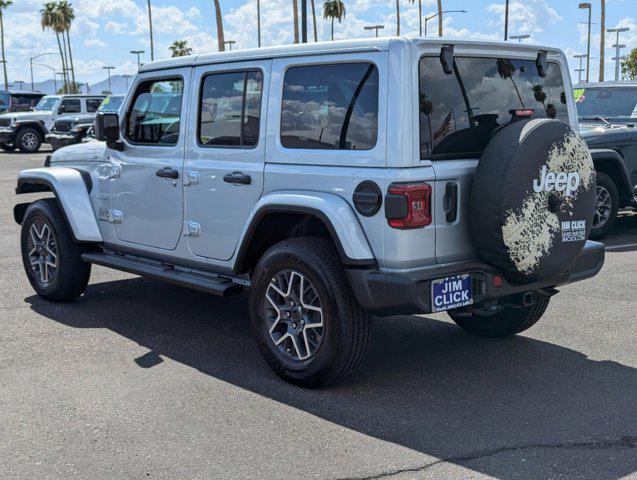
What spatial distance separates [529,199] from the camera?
4242mm

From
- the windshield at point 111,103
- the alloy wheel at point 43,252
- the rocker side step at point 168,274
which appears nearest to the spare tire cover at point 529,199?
the rocker side step at point 168,274

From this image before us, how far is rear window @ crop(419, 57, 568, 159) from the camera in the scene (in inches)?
169

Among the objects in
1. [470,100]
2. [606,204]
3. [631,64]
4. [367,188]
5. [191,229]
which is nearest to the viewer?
[367,188]

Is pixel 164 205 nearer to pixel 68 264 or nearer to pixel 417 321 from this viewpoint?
pixel 68 264

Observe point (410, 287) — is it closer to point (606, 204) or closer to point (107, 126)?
point (107, 126)

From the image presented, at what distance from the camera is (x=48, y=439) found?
13.0 ft

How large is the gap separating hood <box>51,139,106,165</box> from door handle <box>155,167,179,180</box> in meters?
0.87

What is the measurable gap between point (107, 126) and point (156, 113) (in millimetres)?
377

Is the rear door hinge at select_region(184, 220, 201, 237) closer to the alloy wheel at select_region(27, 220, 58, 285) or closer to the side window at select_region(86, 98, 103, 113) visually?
the alloy wheel at select_region(27, 220, 58, 285)

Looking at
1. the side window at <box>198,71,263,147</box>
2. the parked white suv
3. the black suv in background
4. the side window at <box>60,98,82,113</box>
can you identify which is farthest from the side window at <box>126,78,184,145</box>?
the side window at <box>60,98,82,113</box>

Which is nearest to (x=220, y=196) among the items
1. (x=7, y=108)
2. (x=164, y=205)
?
(x=164, y=205)

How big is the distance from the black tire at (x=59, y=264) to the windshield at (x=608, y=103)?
281 inches

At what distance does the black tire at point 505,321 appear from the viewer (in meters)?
5.38

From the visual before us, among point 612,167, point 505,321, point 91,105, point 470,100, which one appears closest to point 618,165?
point 612,167
